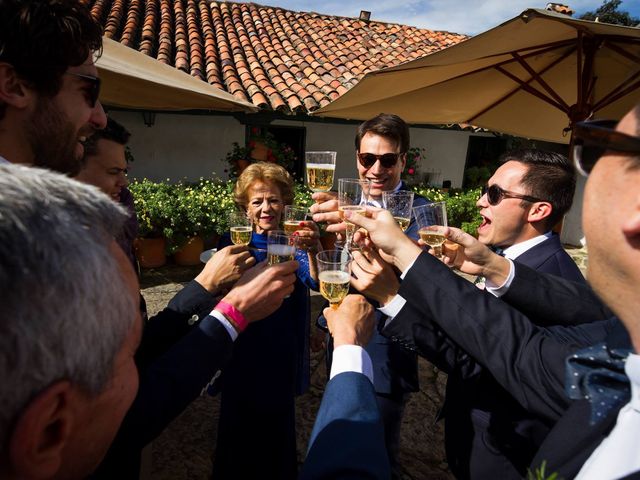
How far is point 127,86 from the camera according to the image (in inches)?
145

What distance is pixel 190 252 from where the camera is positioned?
23.7ft

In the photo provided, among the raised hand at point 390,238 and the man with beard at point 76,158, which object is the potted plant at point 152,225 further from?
the raised hand at point 390,238

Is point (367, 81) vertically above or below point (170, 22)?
below

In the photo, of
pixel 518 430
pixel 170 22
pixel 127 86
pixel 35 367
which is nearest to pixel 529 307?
pixel 518 430

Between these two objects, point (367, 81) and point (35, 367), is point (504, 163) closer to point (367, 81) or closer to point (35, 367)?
point (367, 81)

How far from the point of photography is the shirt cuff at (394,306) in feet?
5.99

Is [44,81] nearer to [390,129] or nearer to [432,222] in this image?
[432,222]

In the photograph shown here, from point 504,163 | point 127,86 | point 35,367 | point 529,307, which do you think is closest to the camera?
point 35,367

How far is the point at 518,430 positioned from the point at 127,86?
415 cm

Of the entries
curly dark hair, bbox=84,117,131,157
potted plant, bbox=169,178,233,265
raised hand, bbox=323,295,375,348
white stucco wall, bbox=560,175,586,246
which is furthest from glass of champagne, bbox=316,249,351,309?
white stucco wall, bbox=560,175,586,246

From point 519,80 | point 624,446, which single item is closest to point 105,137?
point 624,446

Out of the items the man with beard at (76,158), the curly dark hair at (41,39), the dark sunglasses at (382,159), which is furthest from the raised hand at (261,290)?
the dark sunglasses at (382,159)

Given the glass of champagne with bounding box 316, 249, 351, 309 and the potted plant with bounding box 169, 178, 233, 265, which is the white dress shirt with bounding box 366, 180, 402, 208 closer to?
the glass of champagne with bounding box 316, 249, 351, 309

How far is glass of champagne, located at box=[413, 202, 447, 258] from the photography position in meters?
2.02
